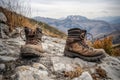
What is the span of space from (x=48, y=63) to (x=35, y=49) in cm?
40

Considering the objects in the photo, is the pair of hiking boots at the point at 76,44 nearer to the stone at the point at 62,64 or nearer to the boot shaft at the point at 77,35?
the boot shaft at the point at 77,35

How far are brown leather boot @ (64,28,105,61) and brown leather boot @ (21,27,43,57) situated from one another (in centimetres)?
70

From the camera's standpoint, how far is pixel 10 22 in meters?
8.14

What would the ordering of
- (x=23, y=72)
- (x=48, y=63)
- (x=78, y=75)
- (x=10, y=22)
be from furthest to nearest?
(x=10, y=22)
(x=48, y=63)
(x=78, y=75)
(x=23, y=72)

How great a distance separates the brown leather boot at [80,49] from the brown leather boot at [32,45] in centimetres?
70

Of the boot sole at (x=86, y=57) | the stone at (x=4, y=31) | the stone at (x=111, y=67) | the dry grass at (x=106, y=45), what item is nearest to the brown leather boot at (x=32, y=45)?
the boot sole at (x=86, y=57)

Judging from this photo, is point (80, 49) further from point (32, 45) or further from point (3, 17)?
point (3, 17)

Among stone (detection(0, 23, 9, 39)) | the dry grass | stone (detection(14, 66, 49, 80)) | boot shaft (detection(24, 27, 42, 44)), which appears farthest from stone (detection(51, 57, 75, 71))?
the dry grass

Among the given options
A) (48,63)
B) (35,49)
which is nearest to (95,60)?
(48,63)

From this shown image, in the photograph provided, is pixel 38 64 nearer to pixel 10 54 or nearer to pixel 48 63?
pixel 48 63

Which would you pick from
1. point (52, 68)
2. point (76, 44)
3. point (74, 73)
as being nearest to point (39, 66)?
point (52, 68)

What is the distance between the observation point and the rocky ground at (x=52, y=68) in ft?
12.1

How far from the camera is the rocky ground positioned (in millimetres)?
3701

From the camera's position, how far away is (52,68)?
4.11 m
